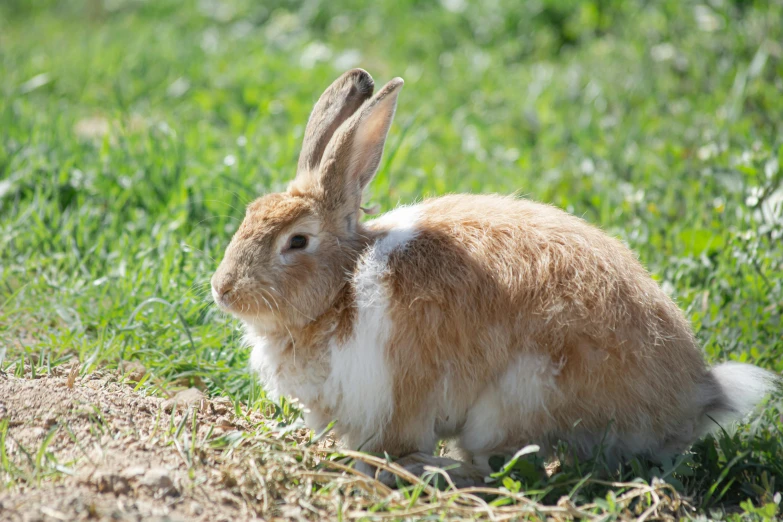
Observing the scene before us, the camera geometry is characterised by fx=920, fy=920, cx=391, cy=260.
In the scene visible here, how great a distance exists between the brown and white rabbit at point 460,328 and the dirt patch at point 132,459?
36 centimetres

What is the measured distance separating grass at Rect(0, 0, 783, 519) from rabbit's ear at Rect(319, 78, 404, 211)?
86 centimetres

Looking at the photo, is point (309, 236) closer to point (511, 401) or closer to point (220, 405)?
point (220, 405)

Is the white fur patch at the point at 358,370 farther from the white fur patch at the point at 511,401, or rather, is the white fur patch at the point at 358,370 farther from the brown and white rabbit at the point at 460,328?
the white fur patch at the point at 511,401

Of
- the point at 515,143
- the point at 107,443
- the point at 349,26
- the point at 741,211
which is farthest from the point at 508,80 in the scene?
the point at 107,443

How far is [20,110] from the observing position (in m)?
6.09

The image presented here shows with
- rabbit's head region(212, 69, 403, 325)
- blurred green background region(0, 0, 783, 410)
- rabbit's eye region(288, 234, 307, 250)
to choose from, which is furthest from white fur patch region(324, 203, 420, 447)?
blurred green background region(0, 0, 783, 410)

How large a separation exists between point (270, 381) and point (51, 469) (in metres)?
0.90

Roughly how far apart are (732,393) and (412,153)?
3045 millimetres

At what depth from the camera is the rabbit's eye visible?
3547 mm

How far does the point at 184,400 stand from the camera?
3703mm

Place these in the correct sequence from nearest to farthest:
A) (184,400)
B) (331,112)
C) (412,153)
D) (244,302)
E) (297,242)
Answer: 1. (244,302)
2. (297,242)
3. (184,400)
4. (331,112)
5. (412,153)

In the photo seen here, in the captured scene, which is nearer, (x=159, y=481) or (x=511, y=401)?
(x=159, y=481)

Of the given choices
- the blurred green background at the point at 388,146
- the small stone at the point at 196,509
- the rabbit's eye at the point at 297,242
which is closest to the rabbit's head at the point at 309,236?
the rabbit's eye at the point at 297,242

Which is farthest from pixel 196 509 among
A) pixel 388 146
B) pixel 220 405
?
pixel 388 146
